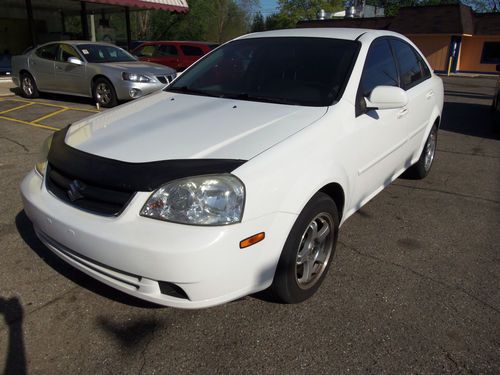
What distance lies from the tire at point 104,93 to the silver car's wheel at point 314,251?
7.65 m

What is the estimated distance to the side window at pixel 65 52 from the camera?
989cm

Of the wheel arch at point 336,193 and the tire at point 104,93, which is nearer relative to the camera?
the wheel arch at point 336,193

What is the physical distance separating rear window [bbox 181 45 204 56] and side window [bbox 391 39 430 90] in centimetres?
1141

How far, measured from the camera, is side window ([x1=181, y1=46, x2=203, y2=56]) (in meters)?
14.9

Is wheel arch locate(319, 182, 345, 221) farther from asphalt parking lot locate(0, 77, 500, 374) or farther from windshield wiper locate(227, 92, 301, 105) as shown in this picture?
windshield wiper locate(227, 92, 301, 105)

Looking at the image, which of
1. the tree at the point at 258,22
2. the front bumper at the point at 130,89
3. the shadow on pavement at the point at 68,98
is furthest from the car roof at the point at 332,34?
the tree at the point at 258,22

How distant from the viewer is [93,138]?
8.66 ft

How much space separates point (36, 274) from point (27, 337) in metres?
0.68

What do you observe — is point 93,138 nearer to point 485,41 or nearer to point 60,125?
point 60,125

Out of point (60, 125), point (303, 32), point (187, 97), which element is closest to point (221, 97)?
point (187, 97)

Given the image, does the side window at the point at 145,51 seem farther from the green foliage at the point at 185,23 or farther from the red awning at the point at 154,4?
the green foliage at the point at 185,23

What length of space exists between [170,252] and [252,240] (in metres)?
0.40

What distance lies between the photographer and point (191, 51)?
49.2ft

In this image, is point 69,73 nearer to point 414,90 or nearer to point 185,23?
point 414,90
